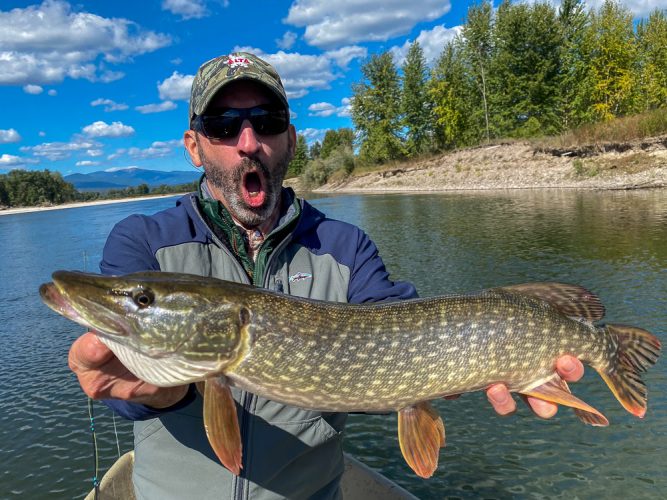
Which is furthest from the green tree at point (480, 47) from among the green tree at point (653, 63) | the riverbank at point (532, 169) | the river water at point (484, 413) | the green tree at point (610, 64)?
the river water at point (484, 413)

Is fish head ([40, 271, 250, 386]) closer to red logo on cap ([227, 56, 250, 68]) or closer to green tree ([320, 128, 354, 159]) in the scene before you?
red logo on cap ([227, 56, 250, 68])

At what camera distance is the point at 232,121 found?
2.78 meters

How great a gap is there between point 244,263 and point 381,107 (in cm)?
5105

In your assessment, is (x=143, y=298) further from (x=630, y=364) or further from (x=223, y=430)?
(x=630, y=364)

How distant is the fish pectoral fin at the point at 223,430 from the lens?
191 centimetres

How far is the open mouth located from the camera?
8.96 feet

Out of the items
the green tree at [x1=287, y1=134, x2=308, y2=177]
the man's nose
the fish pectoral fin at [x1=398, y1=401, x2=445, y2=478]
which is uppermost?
the green tree at [x1=287, y1=134, x2=308, y2=177]

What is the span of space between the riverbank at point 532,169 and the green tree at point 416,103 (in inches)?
122

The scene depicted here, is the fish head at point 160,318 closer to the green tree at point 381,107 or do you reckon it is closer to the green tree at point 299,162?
the green tree at point 381,107

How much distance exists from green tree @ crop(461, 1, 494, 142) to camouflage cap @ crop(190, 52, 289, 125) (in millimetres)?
41732

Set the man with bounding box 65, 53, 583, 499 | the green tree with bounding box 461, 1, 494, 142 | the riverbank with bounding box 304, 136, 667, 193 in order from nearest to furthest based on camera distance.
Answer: the man with bounding box 65, 53, 583, 499, the riverbank with bounding box 304, 136, 667, 193, the green tree with bounding box 461, 1, 494, 142

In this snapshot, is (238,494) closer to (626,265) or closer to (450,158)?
(626,265)

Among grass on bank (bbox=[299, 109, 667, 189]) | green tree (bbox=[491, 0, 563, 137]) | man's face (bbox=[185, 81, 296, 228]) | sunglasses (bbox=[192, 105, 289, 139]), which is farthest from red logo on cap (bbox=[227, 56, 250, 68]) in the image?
green tree (bbox=[491, 0, 563, 137])

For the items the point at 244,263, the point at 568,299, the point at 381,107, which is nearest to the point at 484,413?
the point at 568,299
